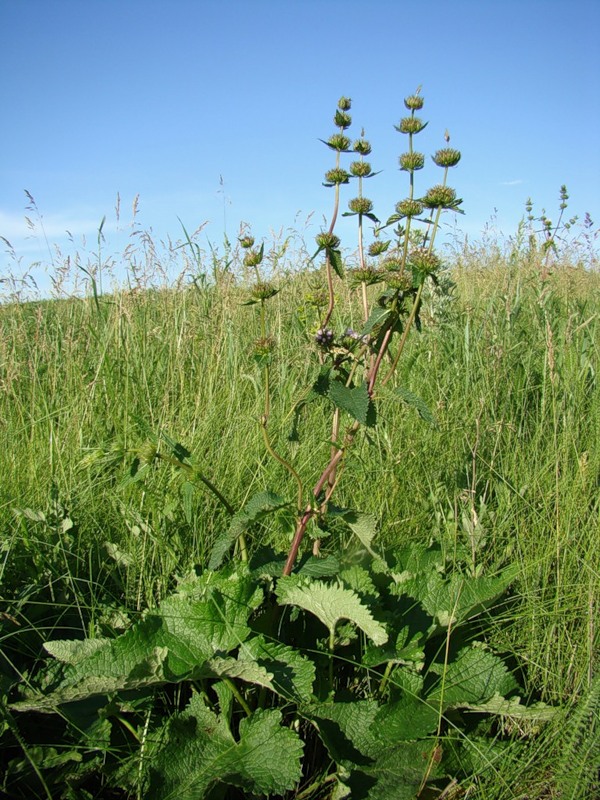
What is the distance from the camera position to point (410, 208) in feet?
4.66

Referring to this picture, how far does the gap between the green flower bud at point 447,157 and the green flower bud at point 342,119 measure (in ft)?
0.80

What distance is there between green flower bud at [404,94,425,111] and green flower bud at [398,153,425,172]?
126 millimetres

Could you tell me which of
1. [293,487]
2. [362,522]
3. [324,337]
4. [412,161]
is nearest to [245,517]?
[362,522]

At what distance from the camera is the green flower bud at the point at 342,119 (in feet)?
5.02

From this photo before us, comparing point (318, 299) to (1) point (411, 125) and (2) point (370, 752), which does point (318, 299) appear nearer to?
(1) point (411, 125)

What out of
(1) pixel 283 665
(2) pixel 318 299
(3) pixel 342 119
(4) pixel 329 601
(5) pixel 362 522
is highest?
(3) pixel 342 119

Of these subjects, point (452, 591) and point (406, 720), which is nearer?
point (406, 720)

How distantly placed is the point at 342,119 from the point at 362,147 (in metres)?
0.08

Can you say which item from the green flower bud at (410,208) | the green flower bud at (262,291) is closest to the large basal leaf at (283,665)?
the green flower bud at (262,291)

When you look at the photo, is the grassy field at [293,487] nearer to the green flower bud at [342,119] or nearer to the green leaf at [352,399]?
the green leaf at [352,399]

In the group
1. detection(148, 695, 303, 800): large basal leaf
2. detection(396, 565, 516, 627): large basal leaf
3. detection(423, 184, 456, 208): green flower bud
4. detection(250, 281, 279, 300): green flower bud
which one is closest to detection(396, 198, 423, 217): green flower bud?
detection(423, 184, 456, 208): green flower bud

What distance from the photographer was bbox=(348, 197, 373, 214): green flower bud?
5.04 ft

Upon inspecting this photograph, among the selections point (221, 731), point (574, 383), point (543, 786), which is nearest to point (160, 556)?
point (221, 731)

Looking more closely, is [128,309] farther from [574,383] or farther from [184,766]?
[184,766]
